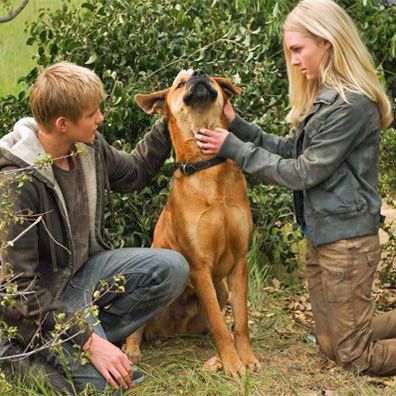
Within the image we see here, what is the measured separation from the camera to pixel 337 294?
4461mm

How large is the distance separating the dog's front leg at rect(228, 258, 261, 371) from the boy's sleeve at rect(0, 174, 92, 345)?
93 centimetres

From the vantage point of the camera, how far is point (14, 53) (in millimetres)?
9195

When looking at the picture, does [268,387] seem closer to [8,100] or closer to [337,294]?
[337,294]

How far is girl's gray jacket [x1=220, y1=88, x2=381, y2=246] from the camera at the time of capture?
4297mm

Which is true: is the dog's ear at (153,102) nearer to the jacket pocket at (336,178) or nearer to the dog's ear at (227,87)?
the dog's ear at (227,87)

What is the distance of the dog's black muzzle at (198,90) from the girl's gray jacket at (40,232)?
51cm

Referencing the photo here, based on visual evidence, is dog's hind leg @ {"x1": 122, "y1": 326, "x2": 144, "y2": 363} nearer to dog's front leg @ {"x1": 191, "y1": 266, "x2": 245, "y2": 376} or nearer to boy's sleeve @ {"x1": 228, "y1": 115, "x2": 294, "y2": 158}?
dog's front leg @ {"x1": 191, "y1": 266, "x2": 245, "y2": 376}

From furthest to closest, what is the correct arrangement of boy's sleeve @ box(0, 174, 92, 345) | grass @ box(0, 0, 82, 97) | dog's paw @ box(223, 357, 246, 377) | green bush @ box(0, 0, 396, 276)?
grass @ box(0, 0, 82, 97) → green bush @ box(0, 0, 396, 276) → dog's paw @ box(223, 357, 246, 377) → boy's sleeve @ box(0, 174, 92, 345)

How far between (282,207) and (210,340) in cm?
121

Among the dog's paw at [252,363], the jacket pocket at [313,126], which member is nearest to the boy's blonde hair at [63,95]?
the jacket pocket at [313,126]

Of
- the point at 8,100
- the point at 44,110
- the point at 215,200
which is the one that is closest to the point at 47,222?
the point at 44,110

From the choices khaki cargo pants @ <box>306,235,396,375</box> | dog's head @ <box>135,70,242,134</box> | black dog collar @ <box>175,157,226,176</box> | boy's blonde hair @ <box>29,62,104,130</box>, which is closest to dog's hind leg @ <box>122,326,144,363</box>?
black dog collar @ <box>175,157,226,176</box>

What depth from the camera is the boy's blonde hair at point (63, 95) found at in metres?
4.18

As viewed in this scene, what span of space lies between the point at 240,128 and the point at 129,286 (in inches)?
41.6
